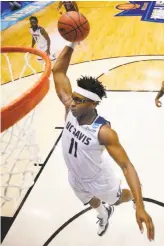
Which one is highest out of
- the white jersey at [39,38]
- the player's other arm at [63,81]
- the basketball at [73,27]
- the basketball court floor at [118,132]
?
the basketball at [73,27]

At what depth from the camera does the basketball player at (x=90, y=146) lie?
8.01 feet

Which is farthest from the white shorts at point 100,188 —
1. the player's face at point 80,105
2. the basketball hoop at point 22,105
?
the basketball hoop at point 22,105

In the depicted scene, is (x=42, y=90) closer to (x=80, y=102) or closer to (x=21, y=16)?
(x=80, y=102)

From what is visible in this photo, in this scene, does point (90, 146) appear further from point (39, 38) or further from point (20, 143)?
point (39, 38)

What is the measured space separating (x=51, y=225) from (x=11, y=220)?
0.50m

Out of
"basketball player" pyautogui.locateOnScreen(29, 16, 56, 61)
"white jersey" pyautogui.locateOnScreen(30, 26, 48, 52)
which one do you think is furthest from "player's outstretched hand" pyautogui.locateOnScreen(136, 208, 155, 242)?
"white jersey" pyautogui.locateOnScreen(30, 26, 48, 52)

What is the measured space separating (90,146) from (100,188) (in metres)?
0.50

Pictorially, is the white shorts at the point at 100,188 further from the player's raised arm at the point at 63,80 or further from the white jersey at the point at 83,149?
the player's raised arm at the point at 63,80

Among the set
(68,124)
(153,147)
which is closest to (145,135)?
(153,147)

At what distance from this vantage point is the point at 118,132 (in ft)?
16.8

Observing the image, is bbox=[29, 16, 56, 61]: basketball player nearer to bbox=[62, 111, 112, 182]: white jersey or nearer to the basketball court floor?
the basketball court floor

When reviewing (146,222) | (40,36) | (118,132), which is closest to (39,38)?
(40,36)

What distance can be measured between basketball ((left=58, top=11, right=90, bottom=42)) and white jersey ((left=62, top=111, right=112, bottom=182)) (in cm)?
113

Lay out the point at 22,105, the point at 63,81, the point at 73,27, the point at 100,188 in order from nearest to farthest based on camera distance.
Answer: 1. the point at 22,105
2. the point at 100,188
3. the point at 63,81
4. the point at 73,27
